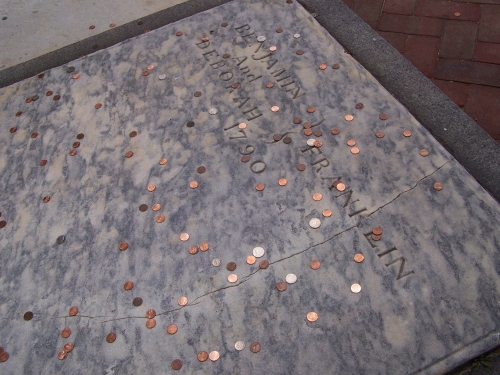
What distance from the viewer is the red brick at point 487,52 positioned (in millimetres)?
2428

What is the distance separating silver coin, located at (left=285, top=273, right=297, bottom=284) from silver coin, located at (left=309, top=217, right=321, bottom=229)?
0.22 meters

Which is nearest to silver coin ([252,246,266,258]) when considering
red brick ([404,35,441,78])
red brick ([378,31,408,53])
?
red brick ([404,35,441,78])

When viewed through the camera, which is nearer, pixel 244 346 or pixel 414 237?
pixel 244 346

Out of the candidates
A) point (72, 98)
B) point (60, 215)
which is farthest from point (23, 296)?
point (72, 98)

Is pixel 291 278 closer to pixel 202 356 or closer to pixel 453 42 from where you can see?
pixel 202 356

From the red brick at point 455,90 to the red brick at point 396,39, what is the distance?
1.03ft

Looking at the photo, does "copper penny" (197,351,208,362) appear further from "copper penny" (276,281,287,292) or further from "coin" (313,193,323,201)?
"coin" (313,193,323,201)

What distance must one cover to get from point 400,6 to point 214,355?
231 cm

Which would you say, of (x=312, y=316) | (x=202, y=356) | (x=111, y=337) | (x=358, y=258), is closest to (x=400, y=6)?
(x=358, y=258)

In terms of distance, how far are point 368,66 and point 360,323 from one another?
1.41 meters

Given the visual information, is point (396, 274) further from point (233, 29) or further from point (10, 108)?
point (10, 108)

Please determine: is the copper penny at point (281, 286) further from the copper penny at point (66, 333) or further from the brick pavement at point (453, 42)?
the brick pavement at point (453, 42)

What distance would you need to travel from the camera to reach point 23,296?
1865 millimetres

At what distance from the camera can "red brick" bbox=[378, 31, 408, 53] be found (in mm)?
2585
